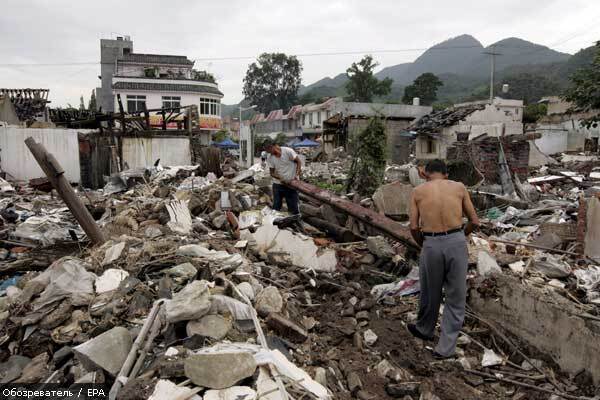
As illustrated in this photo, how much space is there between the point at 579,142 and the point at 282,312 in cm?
3189

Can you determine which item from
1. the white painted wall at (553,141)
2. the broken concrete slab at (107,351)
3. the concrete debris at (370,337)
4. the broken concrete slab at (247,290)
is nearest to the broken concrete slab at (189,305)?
the broken concrete slab at (107,351)

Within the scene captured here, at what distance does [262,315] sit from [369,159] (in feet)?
25.5

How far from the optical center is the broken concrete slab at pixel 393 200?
816cm

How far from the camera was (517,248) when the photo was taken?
19.1 ft

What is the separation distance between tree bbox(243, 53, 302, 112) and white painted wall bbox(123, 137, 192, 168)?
180ft

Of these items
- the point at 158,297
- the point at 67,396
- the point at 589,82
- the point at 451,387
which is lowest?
the point at 451,387

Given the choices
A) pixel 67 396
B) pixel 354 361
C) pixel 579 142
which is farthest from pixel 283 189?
pixel 579 142

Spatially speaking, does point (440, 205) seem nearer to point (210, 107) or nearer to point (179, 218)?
point (179, 218)

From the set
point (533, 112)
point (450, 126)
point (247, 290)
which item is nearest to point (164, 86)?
point (450, 126)

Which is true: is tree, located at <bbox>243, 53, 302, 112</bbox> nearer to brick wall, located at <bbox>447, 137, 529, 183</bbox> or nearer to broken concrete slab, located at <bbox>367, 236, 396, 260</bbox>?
brick wall, located at <bbox>447, 137, 529, 183</bbox>

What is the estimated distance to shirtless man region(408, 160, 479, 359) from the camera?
11.7ft

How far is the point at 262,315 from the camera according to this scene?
3.67 meters

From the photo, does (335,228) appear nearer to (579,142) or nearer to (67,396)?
(67,396)

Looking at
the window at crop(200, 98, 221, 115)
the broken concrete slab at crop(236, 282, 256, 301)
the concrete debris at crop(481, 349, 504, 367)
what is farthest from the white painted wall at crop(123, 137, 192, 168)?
the window at crop(200, 98, 221, 115)
